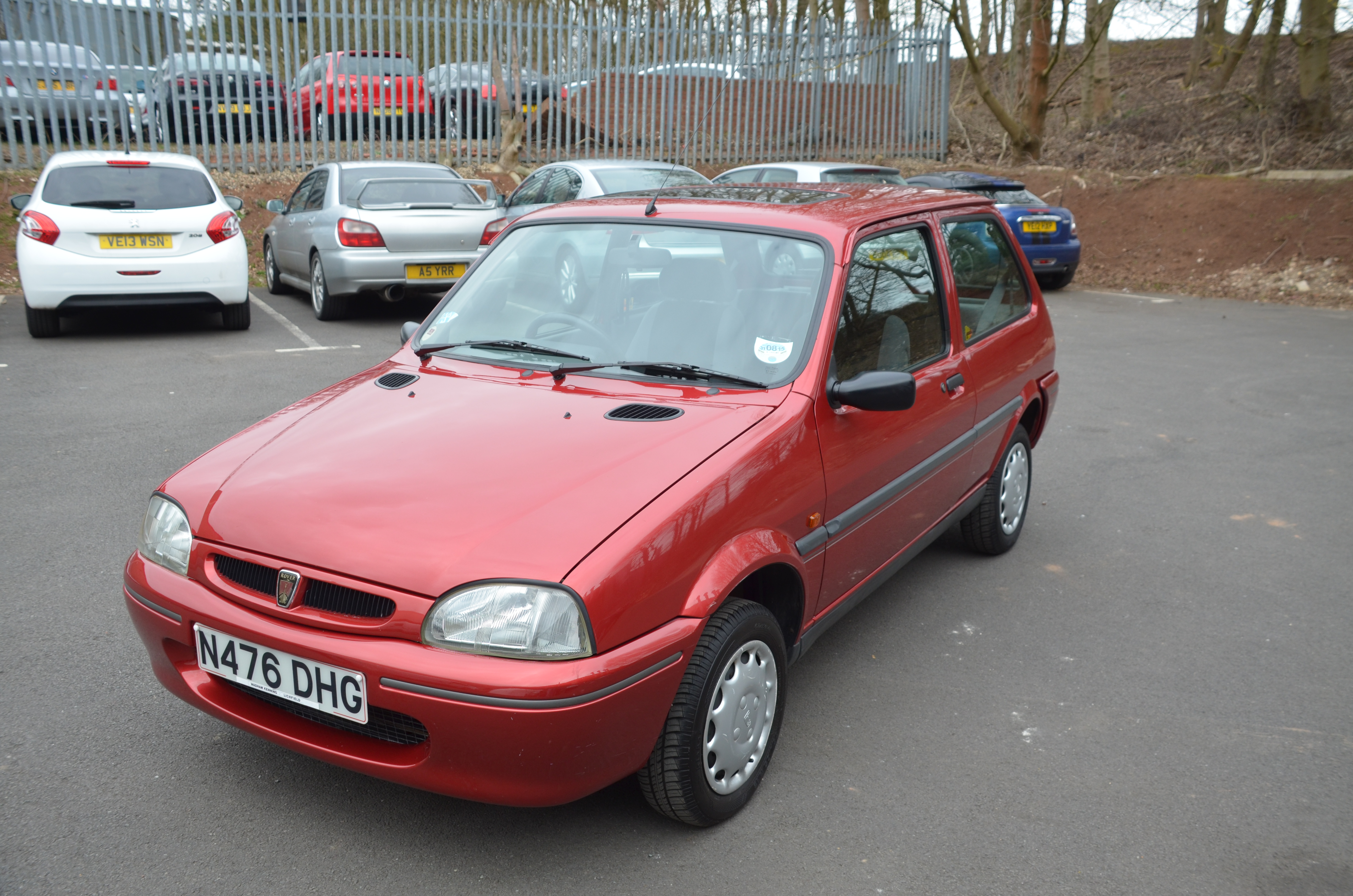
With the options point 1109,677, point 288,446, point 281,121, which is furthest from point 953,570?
point 281,121

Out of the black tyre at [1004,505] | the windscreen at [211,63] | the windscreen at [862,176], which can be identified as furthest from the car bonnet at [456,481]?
the windscreen at [211,63]

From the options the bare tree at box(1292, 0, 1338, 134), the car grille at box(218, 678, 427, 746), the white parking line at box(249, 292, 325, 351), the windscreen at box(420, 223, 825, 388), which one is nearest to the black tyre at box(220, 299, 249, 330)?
the white parking line at box(249, 292, 325, 351)

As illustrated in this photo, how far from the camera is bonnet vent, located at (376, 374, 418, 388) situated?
345 cm

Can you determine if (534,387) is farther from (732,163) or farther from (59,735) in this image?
(732,163)

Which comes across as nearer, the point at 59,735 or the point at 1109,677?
the point at 59,735

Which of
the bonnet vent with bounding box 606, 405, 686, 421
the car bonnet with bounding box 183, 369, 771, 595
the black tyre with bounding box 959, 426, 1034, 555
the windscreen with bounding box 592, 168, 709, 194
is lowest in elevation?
the black tyre with bounding box 959, 426, 1034, 555

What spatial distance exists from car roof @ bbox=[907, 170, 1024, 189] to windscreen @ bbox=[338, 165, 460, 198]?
6586 millimetres

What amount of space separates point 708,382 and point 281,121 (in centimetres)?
1549

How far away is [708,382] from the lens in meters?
3.22

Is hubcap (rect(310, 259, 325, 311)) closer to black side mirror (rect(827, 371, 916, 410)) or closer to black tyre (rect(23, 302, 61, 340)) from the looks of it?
black tyre (rect(23, 302, 61, 340))

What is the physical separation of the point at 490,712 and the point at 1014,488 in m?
3.35

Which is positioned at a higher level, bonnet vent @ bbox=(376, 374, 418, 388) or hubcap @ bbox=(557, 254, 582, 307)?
hubcap @ bbox=(557, 254, 582, 307)

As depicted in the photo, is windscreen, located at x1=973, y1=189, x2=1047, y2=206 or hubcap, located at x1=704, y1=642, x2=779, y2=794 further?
windscreen, located at x1=973, y1=189, x2=1047, y2=206

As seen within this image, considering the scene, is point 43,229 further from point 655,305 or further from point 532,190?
point 655,305
